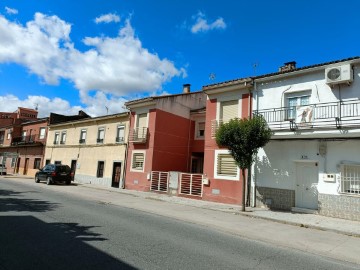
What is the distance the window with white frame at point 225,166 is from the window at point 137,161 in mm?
6920

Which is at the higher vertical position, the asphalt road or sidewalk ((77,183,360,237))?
sidewalk ((77,183,360,237))

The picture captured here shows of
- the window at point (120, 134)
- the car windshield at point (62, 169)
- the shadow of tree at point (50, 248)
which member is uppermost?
the window at point (120, 134)

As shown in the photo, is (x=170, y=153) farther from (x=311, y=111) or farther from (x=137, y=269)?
(x=137, y=269)

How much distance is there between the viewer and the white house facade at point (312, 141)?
39.3 ft

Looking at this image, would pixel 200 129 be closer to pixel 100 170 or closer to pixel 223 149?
pixel 223 149

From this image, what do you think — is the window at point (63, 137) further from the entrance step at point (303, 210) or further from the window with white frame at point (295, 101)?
the entrance step at point (303, 210)

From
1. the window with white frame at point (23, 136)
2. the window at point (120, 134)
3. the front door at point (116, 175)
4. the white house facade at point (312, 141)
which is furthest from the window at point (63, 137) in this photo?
the white house facade at point (312, 141)

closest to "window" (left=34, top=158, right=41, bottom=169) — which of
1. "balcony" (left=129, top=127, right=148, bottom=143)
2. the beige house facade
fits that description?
the beige house facade

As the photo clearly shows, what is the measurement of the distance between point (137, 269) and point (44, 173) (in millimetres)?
22194

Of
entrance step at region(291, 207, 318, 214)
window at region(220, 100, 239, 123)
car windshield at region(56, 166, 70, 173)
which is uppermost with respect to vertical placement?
window at region(220, 100, 239, 123)

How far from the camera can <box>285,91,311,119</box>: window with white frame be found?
1364 centimetres

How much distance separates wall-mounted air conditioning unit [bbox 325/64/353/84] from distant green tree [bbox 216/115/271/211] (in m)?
3.13

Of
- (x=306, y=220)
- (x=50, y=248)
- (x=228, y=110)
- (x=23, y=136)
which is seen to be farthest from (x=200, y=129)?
(x=23, y=136)

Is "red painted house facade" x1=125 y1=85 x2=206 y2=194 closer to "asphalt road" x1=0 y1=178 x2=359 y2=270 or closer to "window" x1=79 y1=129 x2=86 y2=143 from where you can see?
"window" x1=79 y1=129 x2=86 y2=143
